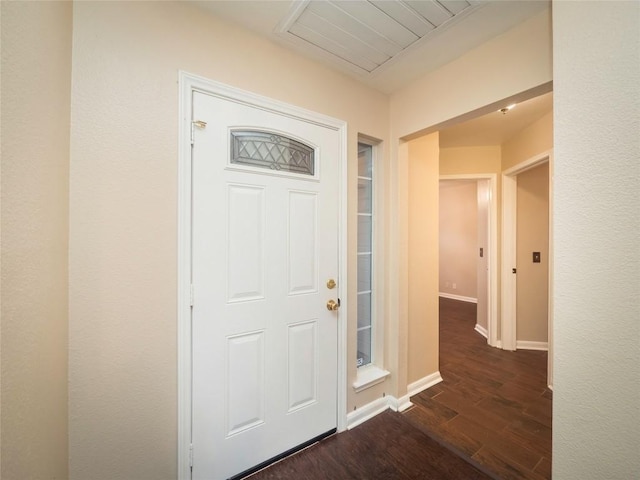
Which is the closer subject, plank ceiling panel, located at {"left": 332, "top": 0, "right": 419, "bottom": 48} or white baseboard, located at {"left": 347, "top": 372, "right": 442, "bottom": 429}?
plank ceiling panel, located at {"left": 332, "top": 0, "right": 419, "bottom": 48}

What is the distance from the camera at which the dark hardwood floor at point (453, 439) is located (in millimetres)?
1493

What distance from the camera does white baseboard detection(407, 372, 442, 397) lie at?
7.35ft

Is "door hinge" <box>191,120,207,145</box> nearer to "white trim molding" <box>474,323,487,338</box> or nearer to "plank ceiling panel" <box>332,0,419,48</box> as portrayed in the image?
"plank ceiling panel" <box>332,0,419,48</box>

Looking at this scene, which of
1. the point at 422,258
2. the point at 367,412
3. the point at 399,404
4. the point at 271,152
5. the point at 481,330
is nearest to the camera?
the point at 271,152

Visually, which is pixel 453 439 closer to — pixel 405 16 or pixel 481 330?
pixel 481 330

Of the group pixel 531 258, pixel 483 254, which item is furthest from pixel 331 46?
pixel 483 254

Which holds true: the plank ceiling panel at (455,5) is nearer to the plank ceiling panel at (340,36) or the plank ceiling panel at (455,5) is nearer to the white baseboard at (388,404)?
the plank ceiling panel at (340,36)

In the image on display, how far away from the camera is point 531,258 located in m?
3.19

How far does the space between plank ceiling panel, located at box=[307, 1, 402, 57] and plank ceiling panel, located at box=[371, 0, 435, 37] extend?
134 millimetres

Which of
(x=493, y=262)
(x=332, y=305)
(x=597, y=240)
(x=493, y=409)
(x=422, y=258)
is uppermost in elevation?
(x=597, y=240)

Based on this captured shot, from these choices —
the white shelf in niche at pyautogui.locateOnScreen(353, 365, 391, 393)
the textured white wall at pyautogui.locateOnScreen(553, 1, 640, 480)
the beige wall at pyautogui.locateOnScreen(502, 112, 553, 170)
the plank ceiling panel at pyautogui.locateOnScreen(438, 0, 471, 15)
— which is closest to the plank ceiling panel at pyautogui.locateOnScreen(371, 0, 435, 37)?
the plank ceiling panel at pyautogui.locateOnScreen(438, 0, 471, 15)

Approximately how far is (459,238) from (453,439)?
16.4 ft

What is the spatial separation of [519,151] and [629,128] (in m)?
2.59

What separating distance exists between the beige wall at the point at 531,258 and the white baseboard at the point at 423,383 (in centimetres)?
156
